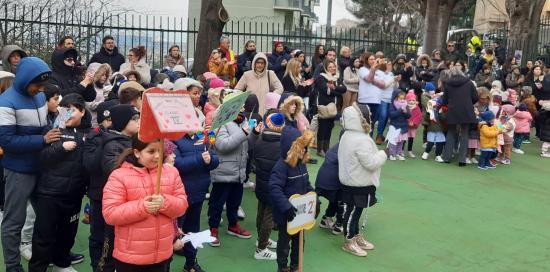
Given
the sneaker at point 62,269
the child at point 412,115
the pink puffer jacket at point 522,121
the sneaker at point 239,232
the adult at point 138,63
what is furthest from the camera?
the pink puffer jacket at point 522,121

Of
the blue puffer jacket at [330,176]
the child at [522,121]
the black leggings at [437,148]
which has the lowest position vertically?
the black leggings at [437,148]

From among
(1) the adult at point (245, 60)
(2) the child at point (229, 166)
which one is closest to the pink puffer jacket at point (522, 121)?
(1) the adult at point (245, 60)

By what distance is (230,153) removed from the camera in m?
5.70

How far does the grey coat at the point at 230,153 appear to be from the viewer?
5551mm

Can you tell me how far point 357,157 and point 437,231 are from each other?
5.80 feet

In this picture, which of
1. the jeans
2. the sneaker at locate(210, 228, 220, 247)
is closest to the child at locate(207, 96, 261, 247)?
the sneaker at locate(210, 228, 220, 247)

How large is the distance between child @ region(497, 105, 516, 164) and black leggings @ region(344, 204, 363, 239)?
18.9 feet

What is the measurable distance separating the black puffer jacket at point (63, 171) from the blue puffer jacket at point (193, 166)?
0.80 m

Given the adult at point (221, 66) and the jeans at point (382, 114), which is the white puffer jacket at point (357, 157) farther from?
the jeans at point (382, 114)

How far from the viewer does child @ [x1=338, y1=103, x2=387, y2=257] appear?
5.60 m

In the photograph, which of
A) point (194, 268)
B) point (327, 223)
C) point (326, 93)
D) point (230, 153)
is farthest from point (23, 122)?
point (326, 93)

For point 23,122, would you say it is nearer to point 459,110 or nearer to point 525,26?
point 459,110

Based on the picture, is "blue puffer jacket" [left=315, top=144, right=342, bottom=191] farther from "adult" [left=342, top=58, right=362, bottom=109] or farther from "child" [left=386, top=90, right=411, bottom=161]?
"adult" [left=342, top=58, right=362, bottom=109]

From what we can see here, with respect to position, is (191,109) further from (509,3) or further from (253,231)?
(509,3)
